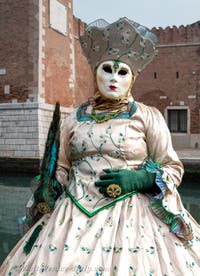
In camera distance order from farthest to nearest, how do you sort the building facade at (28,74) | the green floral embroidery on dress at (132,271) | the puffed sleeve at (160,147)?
1. the building facade at (28,74)
2. the puffed sleeve at (160,147)
3. the green floral embroidery on dress at (132,271)

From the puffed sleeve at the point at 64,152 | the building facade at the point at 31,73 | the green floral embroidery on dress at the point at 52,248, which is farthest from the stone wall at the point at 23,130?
the green floral embroidery on dress at the point at 52,248

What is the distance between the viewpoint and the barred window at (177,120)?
577 inches

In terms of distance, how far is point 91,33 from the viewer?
157 cm

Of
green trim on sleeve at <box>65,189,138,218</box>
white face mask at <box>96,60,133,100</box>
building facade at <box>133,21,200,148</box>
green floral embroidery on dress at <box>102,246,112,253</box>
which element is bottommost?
green floral embroidery on dress at <box>102,246,112,253</box>

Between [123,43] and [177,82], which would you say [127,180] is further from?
[177,82]

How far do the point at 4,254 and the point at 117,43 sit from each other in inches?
71.9

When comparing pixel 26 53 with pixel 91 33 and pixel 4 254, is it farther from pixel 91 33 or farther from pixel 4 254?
pixel 91 33

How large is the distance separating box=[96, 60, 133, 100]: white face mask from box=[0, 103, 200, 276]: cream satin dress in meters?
0.09

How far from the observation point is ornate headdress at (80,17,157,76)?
4.95ft

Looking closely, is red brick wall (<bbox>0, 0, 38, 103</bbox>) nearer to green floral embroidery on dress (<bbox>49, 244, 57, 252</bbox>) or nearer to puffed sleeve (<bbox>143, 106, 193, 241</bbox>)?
puffed sleeve (<bbox>143, 106, 193, 241</bbox>)

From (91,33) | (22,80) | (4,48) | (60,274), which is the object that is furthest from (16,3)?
(60,274)

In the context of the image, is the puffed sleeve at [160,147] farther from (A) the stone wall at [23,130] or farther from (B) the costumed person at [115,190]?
(A) the stone wall at [23,130]

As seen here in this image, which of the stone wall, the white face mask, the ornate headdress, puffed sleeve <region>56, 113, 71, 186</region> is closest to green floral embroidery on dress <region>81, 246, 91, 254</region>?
puffed sleeve <region>56, 113, 71, 186</region>

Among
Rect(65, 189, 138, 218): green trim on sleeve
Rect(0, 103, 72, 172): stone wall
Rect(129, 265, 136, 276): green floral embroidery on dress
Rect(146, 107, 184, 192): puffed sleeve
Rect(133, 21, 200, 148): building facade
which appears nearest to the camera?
Rect(129, 265, 136, 276): green floral embroidery on dress
